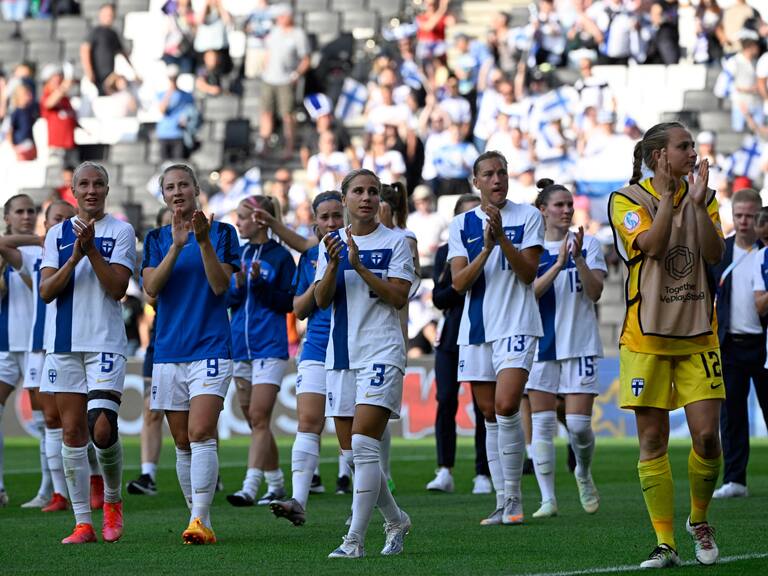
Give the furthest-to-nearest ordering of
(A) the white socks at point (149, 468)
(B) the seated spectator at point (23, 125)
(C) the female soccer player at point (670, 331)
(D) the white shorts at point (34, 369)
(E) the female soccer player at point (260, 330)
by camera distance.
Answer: (B) the seated spectator at point (23, 125) → (A) the white socks at point (149, 468) → (E) the female soccer player at point (260, 330) → (D) the white shorts at point (34, 369) → (C) the female soccer player at point (670, 331)

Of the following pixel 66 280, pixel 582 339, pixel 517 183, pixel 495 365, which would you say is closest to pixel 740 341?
pixel 582 339

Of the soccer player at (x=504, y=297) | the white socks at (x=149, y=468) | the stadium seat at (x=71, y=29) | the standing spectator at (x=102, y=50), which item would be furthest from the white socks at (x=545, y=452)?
the stadium seat at (x=71, y=29)

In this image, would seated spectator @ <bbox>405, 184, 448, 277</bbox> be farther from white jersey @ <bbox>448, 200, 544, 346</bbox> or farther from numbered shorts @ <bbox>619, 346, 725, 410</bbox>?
numbered shorts @ <bbox>619, 346, 725, 410</bbox>

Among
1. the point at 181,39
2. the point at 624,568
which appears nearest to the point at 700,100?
the point at 181,39

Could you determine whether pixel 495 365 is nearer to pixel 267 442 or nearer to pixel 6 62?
pixel 267 442

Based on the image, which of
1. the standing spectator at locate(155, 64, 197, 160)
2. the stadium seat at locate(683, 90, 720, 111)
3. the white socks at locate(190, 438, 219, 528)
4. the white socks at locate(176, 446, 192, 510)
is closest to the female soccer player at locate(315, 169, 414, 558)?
the white socks at locate(190, 438, 219, 528)

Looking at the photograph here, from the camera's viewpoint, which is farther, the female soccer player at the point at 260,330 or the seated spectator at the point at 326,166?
the seated spectator at the point at 326,166

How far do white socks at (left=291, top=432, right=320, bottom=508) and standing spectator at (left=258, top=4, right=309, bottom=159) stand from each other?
16.4 meters

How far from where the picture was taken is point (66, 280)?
926 cm

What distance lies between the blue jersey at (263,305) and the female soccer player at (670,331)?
5.01m

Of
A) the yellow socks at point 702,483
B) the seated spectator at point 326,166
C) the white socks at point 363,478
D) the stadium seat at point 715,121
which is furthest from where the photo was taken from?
the seated spectator at point 326,166

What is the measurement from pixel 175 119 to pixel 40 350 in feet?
52.4

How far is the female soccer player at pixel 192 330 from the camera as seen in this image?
29.8 feet

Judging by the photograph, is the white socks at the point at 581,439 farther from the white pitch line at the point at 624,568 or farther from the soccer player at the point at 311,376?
the white pitch line at the point at 624,568
